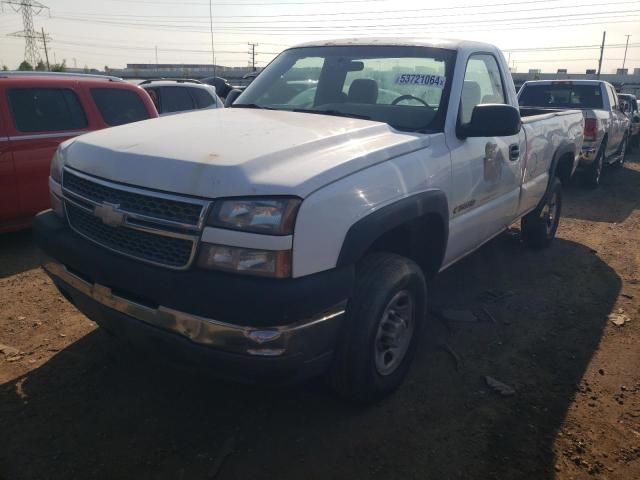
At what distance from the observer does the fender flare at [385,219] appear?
92.8 inches

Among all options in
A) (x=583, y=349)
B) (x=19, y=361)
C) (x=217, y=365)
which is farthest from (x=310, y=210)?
(x=583, y=349)

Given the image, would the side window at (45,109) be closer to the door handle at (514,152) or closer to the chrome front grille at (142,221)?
the chrome front grille at (142,221)

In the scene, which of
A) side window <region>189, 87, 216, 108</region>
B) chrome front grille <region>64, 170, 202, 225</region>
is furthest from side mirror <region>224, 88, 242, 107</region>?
side window <region>189, 87, 216, 108</region>

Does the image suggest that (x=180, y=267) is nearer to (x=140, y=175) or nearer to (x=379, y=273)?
(x=140, y=175)

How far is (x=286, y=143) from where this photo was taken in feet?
8.53

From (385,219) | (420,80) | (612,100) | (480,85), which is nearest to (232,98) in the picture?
(420,80)

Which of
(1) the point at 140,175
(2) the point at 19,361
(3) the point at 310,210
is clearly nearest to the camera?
(3) the point at 310,210

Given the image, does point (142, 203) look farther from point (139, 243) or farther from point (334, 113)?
point (334, 113)

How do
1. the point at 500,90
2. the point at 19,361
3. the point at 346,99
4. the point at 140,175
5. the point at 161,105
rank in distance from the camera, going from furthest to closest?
the point at 161,105
the point at 500,90
the point at 346,99
the point at 19,361
the point at 140,175

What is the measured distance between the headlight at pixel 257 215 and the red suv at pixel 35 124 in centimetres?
410

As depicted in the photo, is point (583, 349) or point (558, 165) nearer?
point (583, 349)

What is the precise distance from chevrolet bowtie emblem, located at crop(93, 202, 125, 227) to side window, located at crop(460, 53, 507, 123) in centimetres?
221

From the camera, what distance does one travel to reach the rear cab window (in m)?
6.12

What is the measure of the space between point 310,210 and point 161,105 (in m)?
8.17
